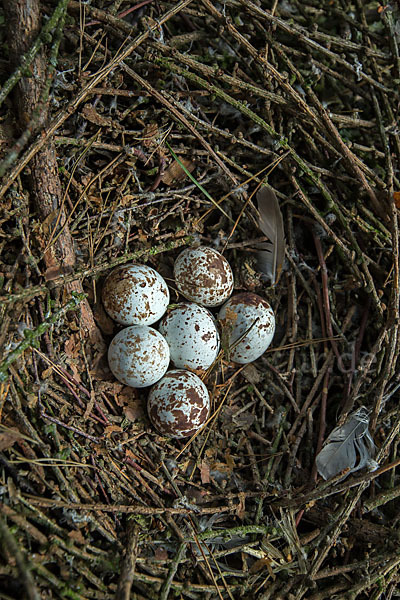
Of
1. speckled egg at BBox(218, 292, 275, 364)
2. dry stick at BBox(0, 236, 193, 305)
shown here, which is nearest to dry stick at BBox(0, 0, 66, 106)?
dry stick at BBox(0, 236, 193, 305)

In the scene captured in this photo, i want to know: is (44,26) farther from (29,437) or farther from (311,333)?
(311,333)

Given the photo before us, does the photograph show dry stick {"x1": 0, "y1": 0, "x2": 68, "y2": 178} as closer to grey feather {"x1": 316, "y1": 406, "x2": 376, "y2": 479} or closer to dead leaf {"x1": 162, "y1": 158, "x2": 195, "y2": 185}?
dead leaf {"x1": 162, "y1": 158, "x2": 195, "y2": 185}

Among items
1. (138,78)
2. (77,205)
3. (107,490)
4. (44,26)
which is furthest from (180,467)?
(44,26)

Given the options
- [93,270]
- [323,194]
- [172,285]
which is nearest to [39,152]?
[93,270]

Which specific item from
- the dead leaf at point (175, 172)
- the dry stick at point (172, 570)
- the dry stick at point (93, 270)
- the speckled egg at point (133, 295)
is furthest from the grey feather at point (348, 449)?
the dead leaf at point (175, 172)

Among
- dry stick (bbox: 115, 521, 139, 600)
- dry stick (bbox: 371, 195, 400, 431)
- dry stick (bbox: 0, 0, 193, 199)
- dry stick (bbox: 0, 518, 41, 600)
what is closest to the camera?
dry stick (bbox: 0, 518, 41, 600)
